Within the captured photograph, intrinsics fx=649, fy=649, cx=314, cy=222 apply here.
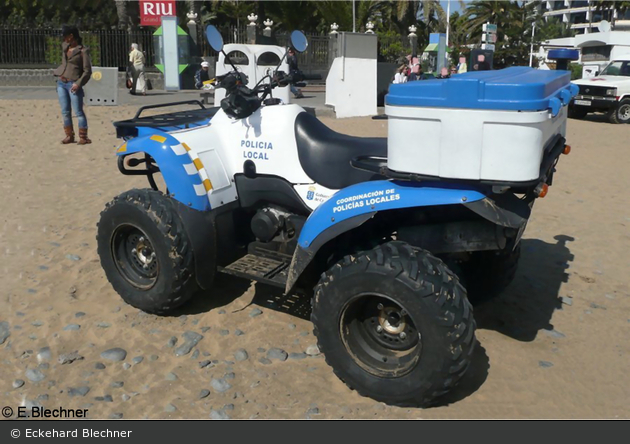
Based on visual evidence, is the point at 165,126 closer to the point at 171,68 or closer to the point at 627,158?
the point at 627,158

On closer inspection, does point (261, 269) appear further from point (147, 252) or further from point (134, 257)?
point (134, 257)

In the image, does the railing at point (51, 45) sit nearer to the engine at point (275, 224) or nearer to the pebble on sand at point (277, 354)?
the engine at point (275, 224)

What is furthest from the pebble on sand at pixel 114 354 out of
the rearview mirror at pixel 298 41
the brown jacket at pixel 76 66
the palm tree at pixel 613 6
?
the palm tree at pixel 613 6

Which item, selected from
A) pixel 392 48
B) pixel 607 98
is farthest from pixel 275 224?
pixel 392 48

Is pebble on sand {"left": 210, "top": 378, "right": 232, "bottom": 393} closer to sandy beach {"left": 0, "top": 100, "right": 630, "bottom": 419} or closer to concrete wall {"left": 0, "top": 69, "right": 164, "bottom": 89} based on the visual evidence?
sandy beach {"left": 0, "top": 100, "right": 630, "bottom": 419}

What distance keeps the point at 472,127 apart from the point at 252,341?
194 centimetres

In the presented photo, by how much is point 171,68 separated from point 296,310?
19.9 meters

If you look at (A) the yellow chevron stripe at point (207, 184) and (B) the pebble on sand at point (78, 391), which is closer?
(B) the pebble on sand at point (78, 391)

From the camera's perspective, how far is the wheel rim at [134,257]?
437 centimetres

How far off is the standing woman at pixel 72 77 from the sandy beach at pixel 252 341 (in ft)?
11.6

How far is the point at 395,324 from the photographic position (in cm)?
342

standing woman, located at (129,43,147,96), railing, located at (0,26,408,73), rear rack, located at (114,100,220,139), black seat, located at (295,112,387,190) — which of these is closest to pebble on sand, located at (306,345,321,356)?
black seat, located at (295,112,387,190)

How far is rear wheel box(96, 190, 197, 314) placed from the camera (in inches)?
160

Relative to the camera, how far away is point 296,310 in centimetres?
445
